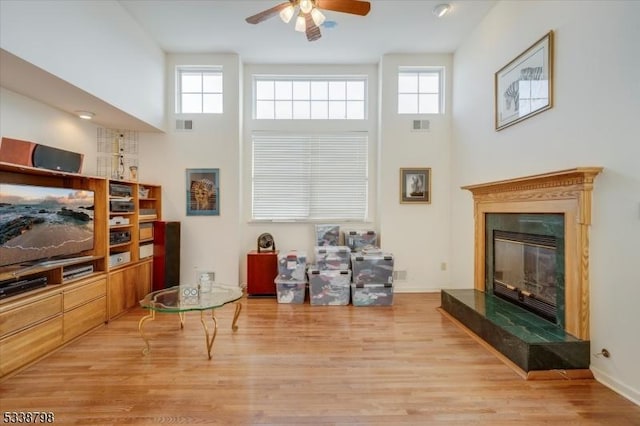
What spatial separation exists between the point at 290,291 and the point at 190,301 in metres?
1.56

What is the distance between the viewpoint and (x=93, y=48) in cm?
284

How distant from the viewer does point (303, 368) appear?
2.31 m

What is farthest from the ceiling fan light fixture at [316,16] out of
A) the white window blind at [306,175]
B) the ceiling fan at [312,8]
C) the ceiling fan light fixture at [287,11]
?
the white window blind at [306,175]

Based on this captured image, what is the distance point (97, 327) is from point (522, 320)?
4.06 meters

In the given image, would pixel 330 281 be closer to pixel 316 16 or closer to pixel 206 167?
pixel 206 167

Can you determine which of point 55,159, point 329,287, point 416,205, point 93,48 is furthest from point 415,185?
point 55,159

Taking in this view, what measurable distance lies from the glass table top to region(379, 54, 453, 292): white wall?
2.45m

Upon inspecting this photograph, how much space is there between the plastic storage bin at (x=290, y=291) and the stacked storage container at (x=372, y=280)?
0.68 meters

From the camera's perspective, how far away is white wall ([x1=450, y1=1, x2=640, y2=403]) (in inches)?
76.3

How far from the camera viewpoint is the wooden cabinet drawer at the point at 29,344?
Answer: 215 cm

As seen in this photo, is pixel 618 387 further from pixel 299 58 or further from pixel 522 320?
pixel 299 58

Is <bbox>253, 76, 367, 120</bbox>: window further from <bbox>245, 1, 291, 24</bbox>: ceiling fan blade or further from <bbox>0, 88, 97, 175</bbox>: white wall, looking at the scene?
<bbox>0, 88, 97, 175</bbox>: white wall

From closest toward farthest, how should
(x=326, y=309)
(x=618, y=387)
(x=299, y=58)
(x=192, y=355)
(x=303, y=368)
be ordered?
(x=618, y=387)
(x=303, y=368)
(x=192, y=355)
(x=326, y=309)
(x=299, y=58)

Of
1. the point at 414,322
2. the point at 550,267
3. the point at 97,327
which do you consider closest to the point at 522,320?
the point at 550,267
